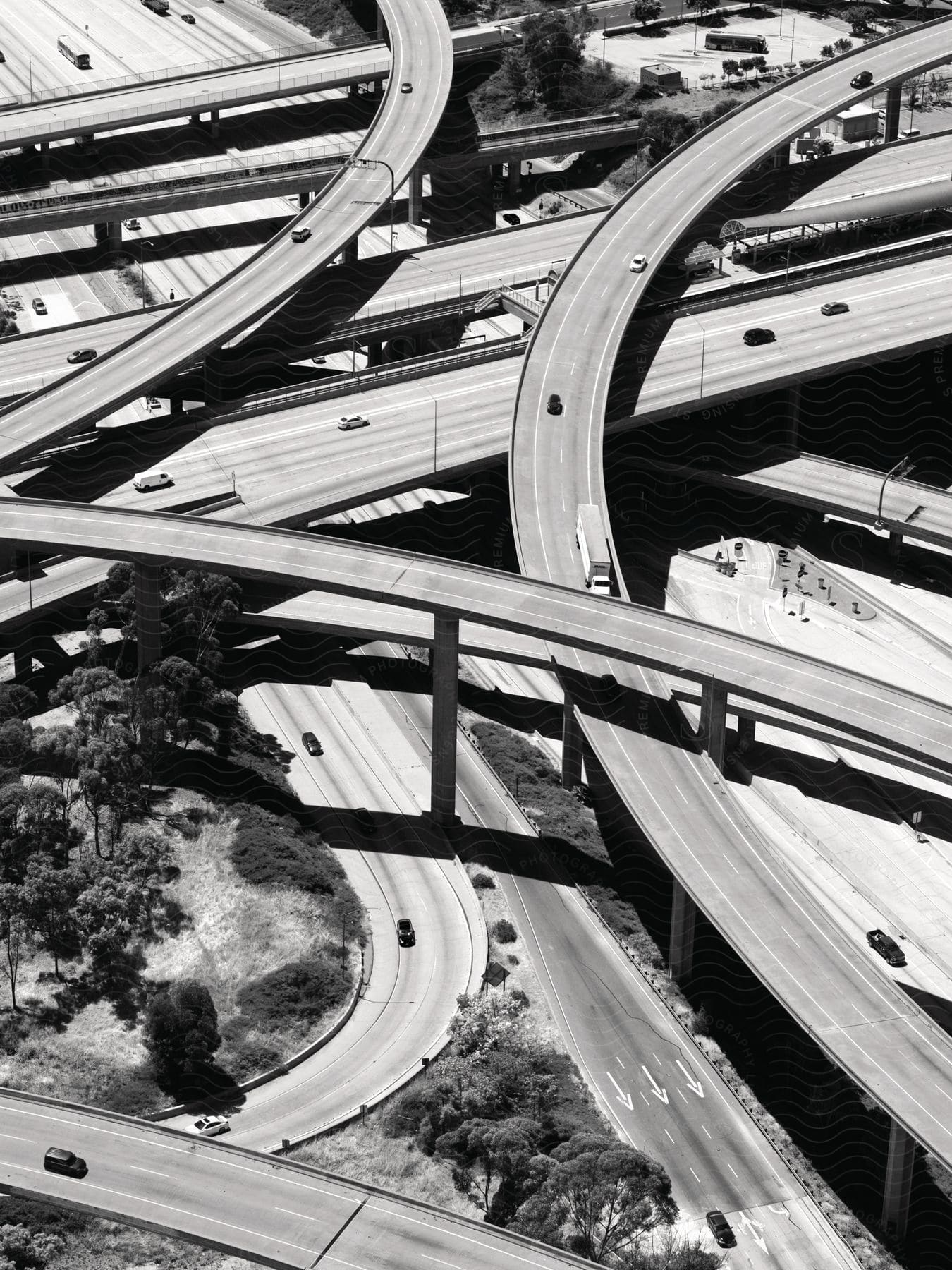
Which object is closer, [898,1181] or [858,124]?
[898,1181]

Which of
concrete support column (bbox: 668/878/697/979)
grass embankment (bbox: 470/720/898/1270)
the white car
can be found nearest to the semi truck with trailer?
grass embankment (bbox: 470/720/898/1270)

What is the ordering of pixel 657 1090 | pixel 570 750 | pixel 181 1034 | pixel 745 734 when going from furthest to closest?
pixel 745 734, pixel 570 750, pixel 657 1090, pixel 181 1034

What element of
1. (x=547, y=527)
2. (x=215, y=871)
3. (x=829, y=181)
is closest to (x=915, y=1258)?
(x=215, y=871)

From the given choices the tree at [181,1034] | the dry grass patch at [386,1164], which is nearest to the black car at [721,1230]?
the dry grass patch at [386,1164]

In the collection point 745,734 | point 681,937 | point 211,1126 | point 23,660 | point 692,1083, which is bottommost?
point 692,1083

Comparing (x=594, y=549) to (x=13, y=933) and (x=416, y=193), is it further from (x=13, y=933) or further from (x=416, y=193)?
(x=416, y=193)

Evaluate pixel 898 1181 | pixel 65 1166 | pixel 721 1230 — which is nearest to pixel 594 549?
pixel 898 1181

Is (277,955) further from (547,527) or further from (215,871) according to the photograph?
(547,527)

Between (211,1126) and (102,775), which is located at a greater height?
Answer: (102,775)
